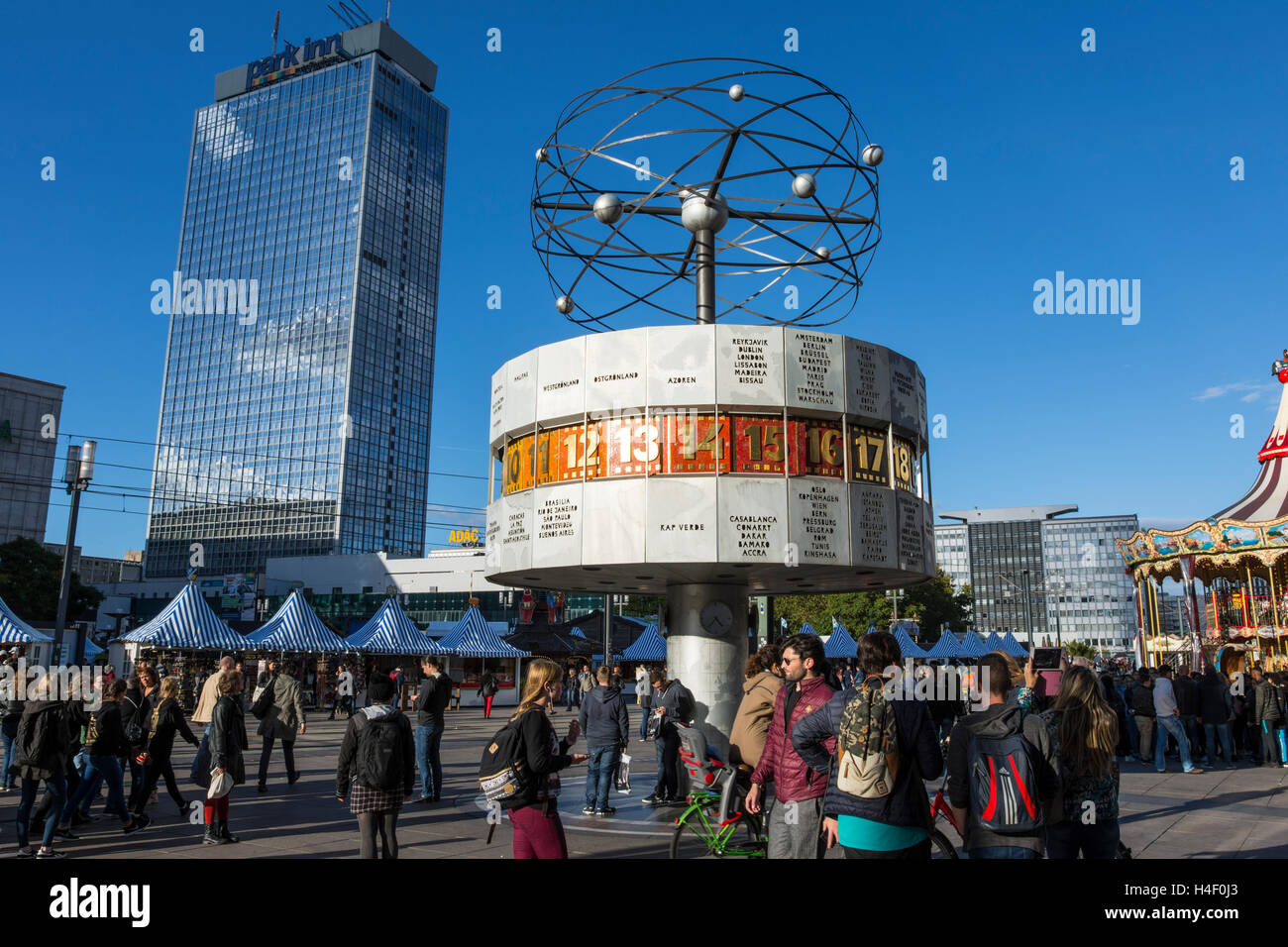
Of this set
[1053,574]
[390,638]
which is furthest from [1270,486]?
[1053,574]

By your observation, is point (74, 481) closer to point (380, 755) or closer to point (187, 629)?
point (187, 629)

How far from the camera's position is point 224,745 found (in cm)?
1064

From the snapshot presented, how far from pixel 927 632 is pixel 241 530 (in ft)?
357

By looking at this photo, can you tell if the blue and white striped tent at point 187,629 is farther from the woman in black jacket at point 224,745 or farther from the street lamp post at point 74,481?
the woman in black jacket at point 224,745

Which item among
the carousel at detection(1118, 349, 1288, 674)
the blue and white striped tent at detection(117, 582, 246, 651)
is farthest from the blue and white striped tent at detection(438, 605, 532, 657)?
the carousel at detection(1118, 349, 1288, 674)

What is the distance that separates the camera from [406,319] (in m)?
157

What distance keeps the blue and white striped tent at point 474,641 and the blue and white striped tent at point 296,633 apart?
200 inches

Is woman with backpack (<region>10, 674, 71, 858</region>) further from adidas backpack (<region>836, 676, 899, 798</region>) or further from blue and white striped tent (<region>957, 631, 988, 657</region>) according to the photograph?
blue and white striped tent (<region>957, 631, 988, 657</region>)

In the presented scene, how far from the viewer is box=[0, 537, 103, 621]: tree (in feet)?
218

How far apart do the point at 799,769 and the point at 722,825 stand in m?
2.69

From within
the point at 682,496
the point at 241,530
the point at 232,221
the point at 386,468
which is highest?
the point at 232,221

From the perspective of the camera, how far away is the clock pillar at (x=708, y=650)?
→ 48.0 ft
